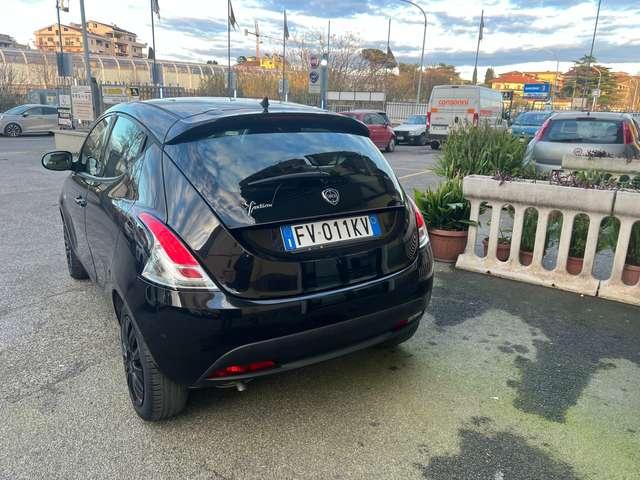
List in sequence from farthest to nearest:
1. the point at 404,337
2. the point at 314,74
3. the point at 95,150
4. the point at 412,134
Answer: the point at 314,74, the point at 412,134, the point at 95,150, the point at 404,337

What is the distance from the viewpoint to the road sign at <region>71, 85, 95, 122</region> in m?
15.6

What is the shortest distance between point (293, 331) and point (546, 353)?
6.72 feet

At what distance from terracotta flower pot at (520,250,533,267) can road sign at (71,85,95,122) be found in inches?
579

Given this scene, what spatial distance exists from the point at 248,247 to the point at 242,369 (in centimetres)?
59

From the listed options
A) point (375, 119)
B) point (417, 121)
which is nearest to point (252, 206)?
point (375, 119)

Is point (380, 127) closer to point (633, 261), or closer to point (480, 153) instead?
point (480, 153)

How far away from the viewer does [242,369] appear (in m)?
2.35

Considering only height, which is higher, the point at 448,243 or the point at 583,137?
the point at 583,137

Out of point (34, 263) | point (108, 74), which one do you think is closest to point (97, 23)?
point (108, 74)

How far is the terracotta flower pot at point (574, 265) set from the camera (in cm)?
466

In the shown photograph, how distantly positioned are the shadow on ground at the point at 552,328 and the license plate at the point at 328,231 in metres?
1.36

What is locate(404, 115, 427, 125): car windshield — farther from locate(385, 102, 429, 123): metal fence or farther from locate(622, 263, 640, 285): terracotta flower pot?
locate(622, 263, 640, 285): terracotta flower pot

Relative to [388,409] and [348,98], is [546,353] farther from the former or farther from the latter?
[348,98]

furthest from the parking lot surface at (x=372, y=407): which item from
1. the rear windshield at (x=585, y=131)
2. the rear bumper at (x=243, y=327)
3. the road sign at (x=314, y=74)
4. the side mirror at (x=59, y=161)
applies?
the road sign at (x=314, y=74)
